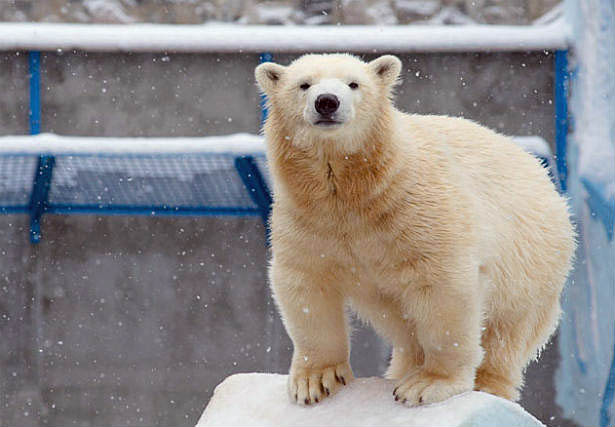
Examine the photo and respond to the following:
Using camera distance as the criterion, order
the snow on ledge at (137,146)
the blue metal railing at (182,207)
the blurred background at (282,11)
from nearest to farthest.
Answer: the snow on ledge at (137,146) < the blue metal railing at (182,207) < the blurred background at (282,11)

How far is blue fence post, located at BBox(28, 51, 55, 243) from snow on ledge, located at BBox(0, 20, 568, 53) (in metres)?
0.21

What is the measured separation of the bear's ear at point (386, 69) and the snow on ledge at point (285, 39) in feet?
13.4

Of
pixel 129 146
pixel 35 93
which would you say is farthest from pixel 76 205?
pixel 129 146

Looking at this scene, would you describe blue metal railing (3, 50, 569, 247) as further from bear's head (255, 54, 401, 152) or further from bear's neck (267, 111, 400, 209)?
bear's neck (267, 111, 400, 209)

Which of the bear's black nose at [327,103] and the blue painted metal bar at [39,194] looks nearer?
the bear's black nose at [327,103]

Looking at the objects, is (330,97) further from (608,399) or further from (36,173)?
(608,399)

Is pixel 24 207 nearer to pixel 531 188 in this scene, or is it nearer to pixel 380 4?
pixel 380 4

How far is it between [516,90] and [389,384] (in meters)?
4.42

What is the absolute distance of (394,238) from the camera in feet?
8.63

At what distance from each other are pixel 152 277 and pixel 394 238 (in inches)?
192

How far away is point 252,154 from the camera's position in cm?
562

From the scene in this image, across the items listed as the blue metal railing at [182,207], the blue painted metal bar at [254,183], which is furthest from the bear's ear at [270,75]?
the blue metal railing at [182,207]

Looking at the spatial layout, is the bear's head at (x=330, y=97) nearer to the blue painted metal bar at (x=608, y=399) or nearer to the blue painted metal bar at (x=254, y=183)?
the blue painted metal bar at (x=254, y=183)

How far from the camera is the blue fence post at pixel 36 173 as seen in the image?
6.50 metres
